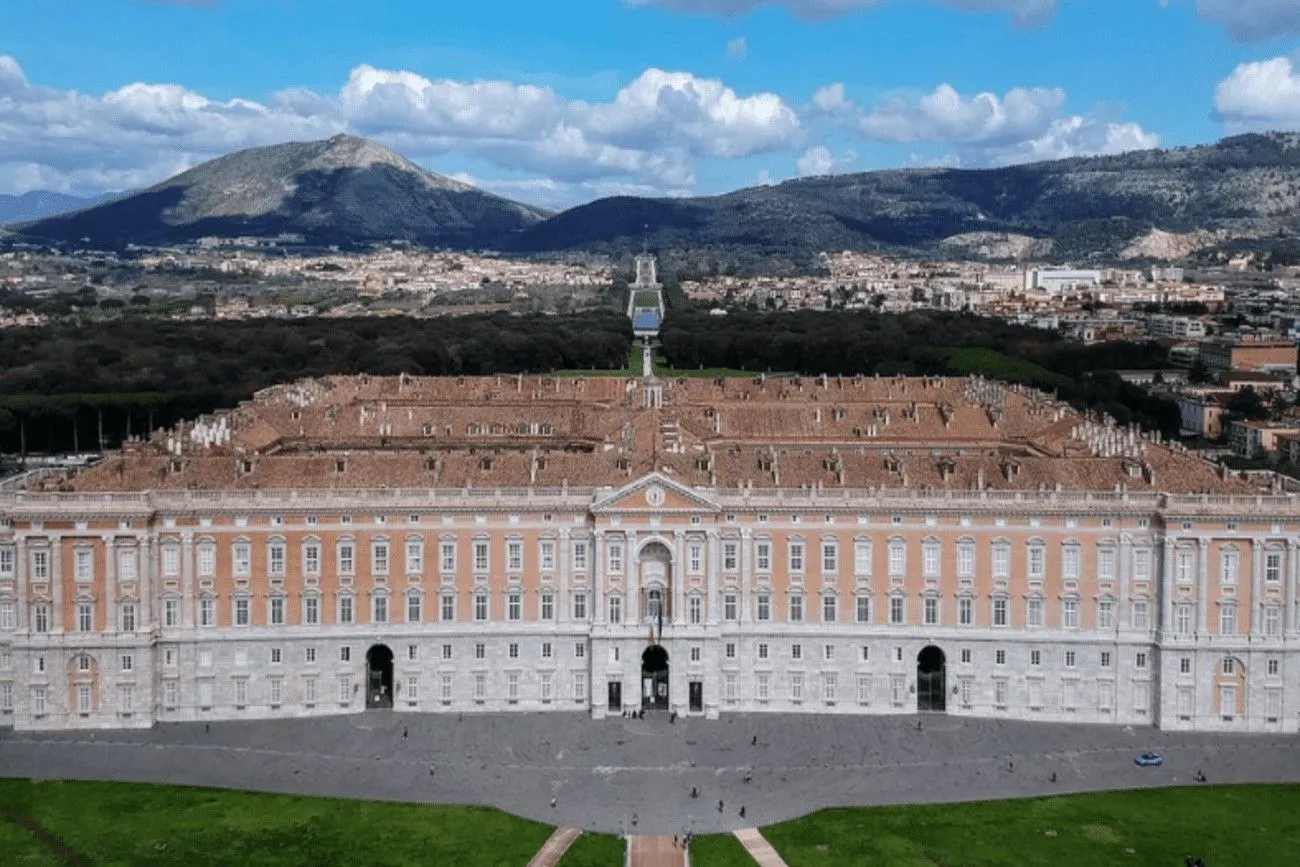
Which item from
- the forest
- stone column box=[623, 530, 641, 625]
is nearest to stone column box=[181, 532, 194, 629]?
stone column box=[623, 530, 641, 625]

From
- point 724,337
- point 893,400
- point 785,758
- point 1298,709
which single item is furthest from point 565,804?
point 724,337

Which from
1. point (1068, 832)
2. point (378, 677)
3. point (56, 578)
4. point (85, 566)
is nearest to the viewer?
point (1068, 832)

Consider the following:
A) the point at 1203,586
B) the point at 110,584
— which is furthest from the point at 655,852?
the point at 1203,586

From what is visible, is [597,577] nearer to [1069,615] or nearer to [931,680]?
[931,680]

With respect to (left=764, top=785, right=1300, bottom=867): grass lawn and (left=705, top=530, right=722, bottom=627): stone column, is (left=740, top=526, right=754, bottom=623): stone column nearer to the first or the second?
(left=705, top=530, right=722, bottom=627): stone column

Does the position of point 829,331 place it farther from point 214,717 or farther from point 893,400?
point 214,717

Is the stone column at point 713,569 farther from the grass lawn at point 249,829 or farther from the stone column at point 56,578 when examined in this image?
the stone column at point 56,578
